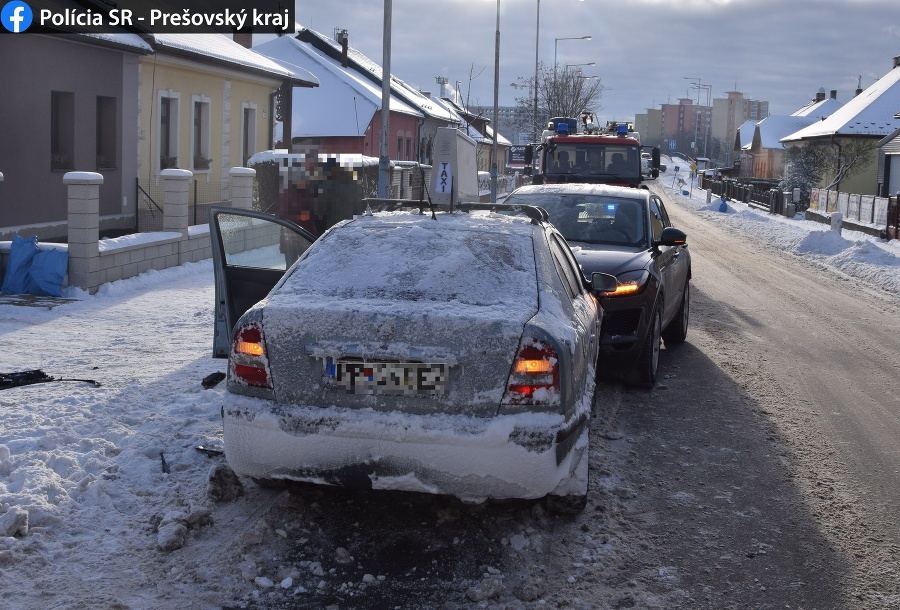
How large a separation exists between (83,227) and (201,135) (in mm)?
13919

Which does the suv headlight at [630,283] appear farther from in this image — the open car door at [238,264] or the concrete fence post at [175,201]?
the concrete fence post at [175,201]

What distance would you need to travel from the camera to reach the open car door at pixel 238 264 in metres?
7.16

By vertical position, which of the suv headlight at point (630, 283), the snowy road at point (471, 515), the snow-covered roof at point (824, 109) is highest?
the snow-covered roof at point (824, 109)

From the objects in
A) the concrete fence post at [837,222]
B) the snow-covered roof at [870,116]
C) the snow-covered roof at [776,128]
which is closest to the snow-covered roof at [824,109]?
the snow-covered roof at [776,128]

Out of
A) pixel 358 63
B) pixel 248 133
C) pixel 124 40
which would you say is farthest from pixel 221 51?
pixel 358 63

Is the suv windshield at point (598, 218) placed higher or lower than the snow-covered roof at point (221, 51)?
lower

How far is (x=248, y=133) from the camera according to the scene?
2861cm

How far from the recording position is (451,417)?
4457mm

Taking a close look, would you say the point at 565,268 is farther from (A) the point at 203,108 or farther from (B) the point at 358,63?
(B) the point at 358,63

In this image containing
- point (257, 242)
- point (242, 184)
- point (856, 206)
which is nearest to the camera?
point (257, 242)

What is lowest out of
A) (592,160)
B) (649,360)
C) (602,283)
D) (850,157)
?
(649,360)

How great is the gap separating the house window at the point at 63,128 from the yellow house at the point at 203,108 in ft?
7.36

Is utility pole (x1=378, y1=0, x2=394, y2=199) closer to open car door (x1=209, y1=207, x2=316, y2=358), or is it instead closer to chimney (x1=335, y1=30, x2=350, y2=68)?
open car door (x1=209, y1=207, x2=316, y2=358)

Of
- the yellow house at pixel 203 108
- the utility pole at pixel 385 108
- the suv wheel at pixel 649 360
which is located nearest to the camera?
the suv wheel at pixel 649 360
